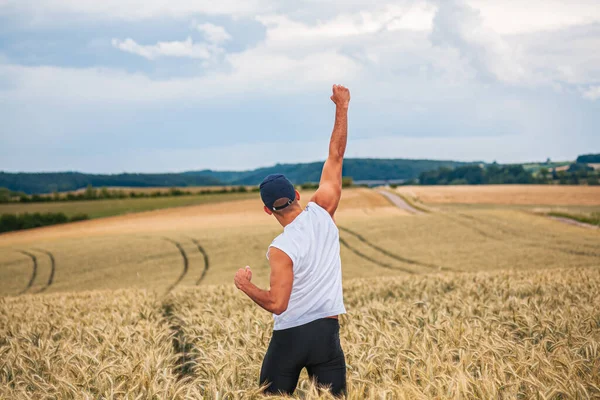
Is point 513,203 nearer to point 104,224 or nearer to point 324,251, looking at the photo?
point 104,224

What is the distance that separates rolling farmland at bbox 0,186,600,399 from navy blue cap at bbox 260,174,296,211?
4.89 ft

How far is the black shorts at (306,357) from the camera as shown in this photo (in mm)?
4039

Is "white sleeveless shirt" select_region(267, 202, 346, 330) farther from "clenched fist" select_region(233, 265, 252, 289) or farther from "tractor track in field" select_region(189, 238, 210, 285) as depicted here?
"tractor track in field" select_region(189, 238, 210, 285)

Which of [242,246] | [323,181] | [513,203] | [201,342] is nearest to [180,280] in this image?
[242,246]

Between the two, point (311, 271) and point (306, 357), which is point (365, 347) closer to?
point (306, 357)

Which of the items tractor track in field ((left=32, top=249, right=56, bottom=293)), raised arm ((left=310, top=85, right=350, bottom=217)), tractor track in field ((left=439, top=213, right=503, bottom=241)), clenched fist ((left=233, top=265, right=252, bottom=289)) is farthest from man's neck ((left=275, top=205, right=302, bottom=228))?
tractor track in field ((left=439, top=213, right=503, bottom=241))

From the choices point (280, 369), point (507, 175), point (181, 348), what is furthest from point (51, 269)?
point (507, 175)

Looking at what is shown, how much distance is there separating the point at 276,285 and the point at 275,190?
2.40 feet

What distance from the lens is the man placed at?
3.85 metres

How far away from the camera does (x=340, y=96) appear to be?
15.4ft

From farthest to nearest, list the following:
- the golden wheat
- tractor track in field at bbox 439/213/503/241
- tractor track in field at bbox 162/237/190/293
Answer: tractor track in field at bbox 439/213/503/241 → tractor track in field at bbox 162/237/190/293 → the golden wheat

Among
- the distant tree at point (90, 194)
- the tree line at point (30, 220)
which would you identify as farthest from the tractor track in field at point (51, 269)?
the distant tree at point (90, 194)

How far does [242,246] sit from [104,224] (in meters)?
27.3

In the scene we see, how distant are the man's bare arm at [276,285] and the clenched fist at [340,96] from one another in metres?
1.62
